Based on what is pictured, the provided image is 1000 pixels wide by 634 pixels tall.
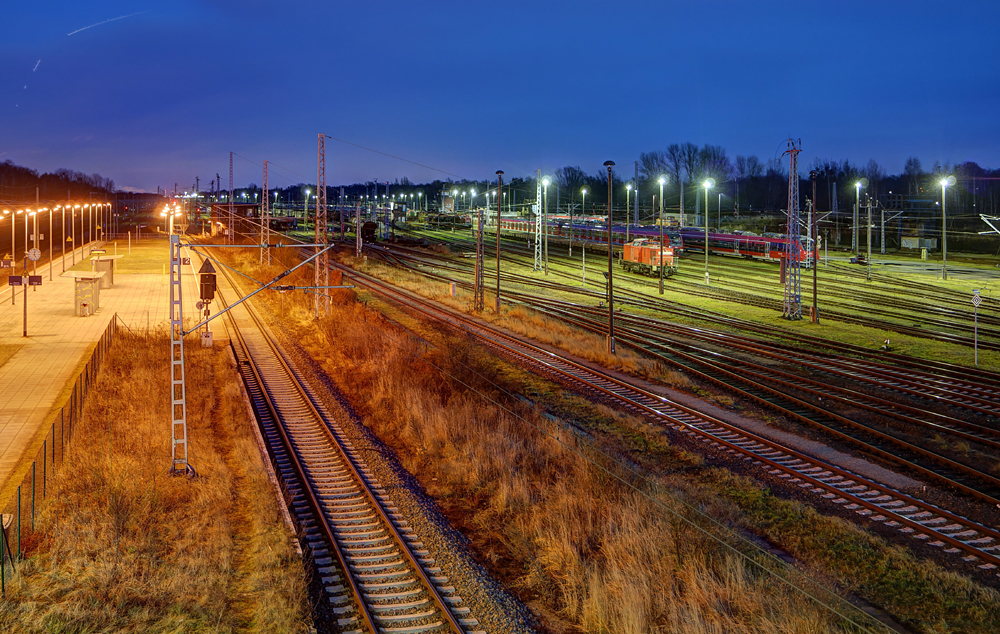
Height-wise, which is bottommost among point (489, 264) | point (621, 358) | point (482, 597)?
point (482, 597)

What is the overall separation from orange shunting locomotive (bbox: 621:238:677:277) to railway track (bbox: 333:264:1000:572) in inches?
1107

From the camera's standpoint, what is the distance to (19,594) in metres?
9.03

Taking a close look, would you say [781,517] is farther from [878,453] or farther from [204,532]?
[204,532]

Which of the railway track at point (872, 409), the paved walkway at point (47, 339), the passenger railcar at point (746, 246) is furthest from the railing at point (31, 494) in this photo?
the passenger railcar at point (746, 246)

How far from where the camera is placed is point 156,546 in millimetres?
10547

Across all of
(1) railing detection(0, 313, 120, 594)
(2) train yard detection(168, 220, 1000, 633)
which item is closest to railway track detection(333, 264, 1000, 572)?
Answer: (2) train yard detection(168, 220, 1000, 633)

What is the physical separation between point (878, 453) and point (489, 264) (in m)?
46.4

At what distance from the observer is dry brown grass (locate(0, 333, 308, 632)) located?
860 centimetres

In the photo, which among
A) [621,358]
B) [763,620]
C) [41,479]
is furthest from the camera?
[621,358]

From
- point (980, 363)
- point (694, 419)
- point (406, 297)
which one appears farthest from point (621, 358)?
point (406, 297)

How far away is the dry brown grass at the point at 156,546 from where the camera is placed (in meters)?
8.60

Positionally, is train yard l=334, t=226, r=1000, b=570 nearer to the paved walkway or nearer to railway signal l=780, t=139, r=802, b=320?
railway signal l=780, t=139, r=802, b=320

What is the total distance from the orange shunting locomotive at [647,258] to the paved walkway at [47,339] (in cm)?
2933

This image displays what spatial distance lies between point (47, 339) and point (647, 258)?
36.1m
